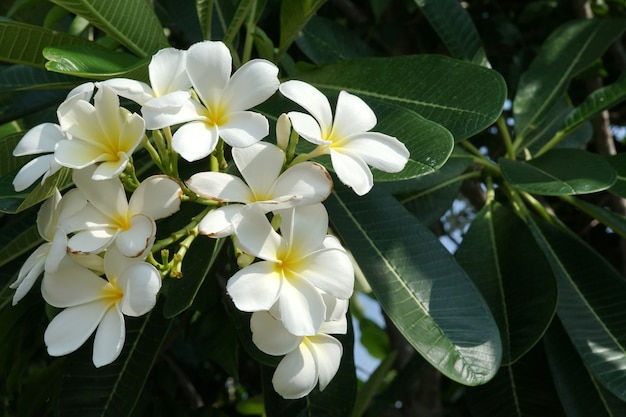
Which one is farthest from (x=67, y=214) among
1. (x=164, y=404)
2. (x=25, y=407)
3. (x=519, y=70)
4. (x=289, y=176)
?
(x=519, y=70)

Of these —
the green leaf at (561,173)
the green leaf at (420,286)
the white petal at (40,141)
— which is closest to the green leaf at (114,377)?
the green leaf at (420,286)

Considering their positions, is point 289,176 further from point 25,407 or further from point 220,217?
point 25,407

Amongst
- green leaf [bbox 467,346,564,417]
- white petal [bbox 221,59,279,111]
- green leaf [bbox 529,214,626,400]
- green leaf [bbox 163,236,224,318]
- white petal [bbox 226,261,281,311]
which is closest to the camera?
white petal [bbox 226,261,281,311]

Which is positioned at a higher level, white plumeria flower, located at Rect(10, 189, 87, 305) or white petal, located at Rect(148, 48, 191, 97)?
white petal, located at Rect(148, 48, 191, 97)

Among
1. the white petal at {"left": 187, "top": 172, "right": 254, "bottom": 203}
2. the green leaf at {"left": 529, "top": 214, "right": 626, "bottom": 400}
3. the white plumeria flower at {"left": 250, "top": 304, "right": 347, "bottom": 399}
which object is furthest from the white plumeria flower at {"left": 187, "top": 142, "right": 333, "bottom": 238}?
the green leaf at {"left": 529, "top": 214, "right": 626, "bottom": 400}

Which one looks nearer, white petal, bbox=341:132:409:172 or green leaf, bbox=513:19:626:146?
white petal, bbox=341:132:409:172

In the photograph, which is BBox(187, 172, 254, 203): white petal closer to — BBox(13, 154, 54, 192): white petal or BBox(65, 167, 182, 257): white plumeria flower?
BBox(65, 167, 182, 257): white plumeria flower

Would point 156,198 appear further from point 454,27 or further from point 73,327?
point 454,27
